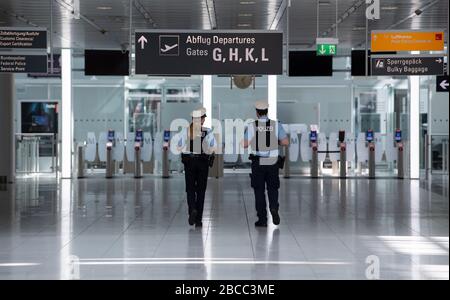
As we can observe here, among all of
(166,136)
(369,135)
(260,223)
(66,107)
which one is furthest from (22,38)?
(369,135)

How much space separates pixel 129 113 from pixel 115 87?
910 millimetres

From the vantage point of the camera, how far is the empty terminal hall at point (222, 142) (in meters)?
9.18

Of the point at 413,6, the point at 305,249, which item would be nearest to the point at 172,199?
the point at 413,6

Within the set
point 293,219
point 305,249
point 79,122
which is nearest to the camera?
point 305,249

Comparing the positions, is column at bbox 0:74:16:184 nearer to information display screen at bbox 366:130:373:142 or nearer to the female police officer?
information display screen at bbox 366:130:373:142

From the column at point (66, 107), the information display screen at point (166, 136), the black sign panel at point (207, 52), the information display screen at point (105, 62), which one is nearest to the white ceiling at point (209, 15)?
the information display screen at point (105, 62)

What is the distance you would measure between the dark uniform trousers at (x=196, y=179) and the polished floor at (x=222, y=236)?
1.13 ft

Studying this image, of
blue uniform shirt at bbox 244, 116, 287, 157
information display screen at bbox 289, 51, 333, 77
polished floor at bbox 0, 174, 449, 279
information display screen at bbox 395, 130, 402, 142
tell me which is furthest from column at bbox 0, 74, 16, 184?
blue uniform shirt at bbox 244, 116, 287, 157

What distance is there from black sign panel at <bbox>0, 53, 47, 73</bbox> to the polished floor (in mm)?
2368

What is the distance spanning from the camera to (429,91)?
27266 millimetres

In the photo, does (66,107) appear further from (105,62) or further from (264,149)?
(264,149)

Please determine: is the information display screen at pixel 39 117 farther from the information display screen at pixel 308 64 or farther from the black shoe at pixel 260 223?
the black shoe at pixel 260 223

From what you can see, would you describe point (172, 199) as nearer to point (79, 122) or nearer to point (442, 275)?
point (442, 275)

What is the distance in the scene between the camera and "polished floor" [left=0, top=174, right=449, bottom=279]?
8.05 m
